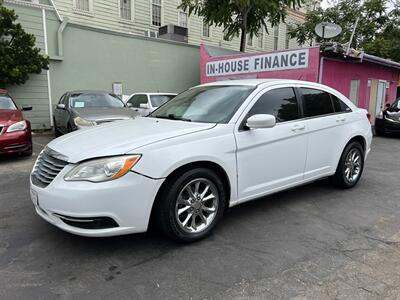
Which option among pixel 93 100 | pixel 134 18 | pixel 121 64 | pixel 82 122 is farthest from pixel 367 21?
pixel 82 122

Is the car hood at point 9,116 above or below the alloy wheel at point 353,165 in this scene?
above

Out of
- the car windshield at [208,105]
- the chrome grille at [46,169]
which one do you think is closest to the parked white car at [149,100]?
the car windshield at [208,105]

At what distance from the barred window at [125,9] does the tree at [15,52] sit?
7.02 meters

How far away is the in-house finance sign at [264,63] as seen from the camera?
35.4ft

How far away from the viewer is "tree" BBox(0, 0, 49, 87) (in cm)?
1020

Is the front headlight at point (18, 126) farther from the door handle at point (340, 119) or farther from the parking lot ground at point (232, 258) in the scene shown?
the door handle at point (340, 119)

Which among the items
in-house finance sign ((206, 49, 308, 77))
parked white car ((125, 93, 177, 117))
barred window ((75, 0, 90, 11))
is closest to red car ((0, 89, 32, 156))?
parked white car ((125, 93, 177, 117))

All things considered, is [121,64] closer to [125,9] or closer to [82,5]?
[82,5]

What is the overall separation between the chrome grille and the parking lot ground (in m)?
0.64

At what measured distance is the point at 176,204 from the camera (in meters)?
3.18

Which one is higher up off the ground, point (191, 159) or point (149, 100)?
point (149, 100)

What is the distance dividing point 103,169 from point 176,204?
733 millimetres

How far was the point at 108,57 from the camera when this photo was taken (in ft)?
44.3

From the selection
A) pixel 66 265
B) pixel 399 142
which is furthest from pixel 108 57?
pixel 66 265
